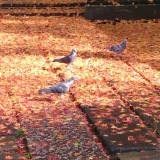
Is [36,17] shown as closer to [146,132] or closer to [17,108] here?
[17,108]

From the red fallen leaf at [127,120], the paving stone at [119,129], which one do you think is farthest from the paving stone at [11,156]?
the red fallen leaf at [127,120]

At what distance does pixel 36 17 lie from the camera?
14.2 m

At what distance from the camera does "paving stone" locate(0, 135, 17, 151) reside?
503cm

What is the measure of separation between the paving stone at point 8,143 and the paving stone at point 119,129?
906 millimetres

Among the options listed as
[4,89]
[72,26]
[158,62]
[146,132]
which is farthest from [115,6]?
[146,132]

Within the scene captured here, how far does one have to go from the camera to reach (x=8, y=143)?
5.15 meters

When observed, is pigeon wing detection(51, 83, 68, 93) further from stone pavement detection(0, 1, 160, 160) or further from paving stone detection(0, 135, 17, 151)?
paving stone detection(0, 135, 17, 151)

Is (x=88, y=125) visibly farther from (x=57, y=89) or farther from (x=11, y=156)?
(x=11, y=156)

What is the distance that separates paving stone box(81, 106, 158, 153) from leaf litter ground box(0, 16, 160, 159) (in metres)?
0.04

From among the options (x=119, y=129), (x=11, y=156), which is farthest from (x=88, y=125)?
(x=11, y=156)

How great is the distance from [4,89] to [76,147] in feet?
7.49

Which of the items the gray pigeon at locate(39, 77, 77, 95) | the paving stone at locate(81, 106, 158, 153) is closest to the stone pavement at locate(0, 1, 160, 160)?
the paving stone at locate(81, 106, 158, 153)

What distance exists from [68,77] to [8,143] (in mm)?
2733

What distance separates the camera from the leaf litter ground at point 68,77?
535cm
